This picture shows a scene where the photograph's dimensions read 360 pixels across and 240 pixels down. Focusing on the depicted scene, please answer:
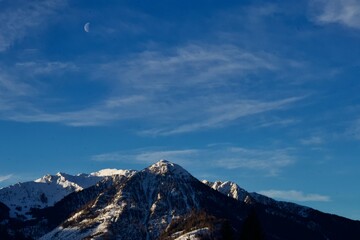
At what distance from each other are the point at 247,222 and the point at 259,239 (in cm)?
566

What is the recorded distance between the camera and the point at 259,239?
169625 mm

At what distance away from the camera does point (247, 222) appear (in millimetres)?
170125

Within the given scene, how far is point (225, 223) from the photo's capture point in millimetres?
180375

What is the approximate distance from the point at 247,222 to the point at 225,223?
38.5ft

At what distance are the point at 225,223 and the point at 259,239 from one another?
13997mm
